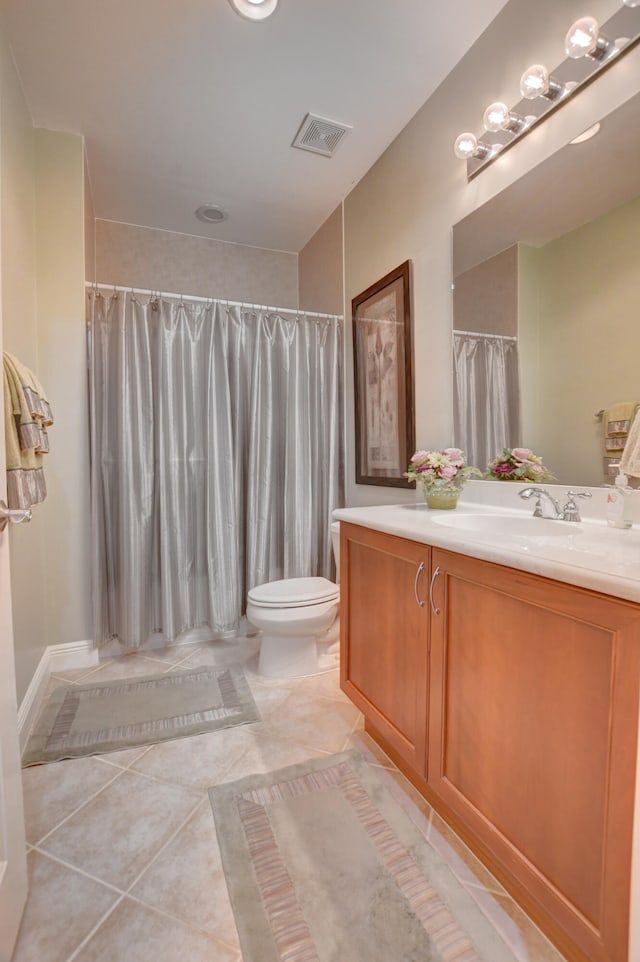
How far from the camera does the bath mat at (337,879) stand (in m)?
0.90

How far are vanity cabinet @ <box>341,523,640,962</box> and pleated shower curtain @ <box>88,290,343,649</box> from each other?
1.23m

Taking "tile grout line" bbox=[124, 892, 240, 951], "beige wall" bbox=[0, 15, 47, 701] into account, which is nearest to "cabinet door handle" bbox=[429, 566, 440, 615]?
"tile grout line" bbox=[124, 892, 240, 951]

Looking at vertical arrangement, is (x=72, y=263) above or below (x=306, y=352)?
above

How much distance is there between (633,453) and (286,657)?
1.61m

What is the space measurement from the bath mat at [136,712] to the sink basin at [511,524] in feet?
3.60

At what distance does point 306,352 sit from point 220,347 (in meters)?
0.49

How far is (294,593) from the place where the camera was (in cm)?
205

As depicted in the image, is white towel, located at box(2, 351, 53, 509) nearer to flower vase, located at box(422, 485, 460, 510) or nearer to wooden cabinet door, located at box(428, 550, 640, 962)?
wooden cabinet door, located at box(428, 550, 640, 962)

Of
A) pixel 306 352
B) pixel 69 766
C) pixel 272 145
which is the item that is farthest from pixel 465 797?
pixel 272 145

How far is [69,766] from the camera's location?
146 centimetres

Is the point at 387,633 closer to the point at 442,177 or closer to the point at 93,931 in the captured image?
the point at 93,931

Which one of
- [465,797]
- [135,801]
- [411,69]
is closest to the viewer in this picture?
[465,797]

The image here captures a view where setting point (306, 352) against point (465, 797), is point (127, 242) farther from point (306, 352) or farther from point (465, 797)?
point (465, 797)

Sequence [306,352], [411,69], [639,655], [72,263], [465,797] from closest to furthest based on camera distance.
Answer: [639,655]
[465,797]
[411,69]
[72,263]
[306,352]
